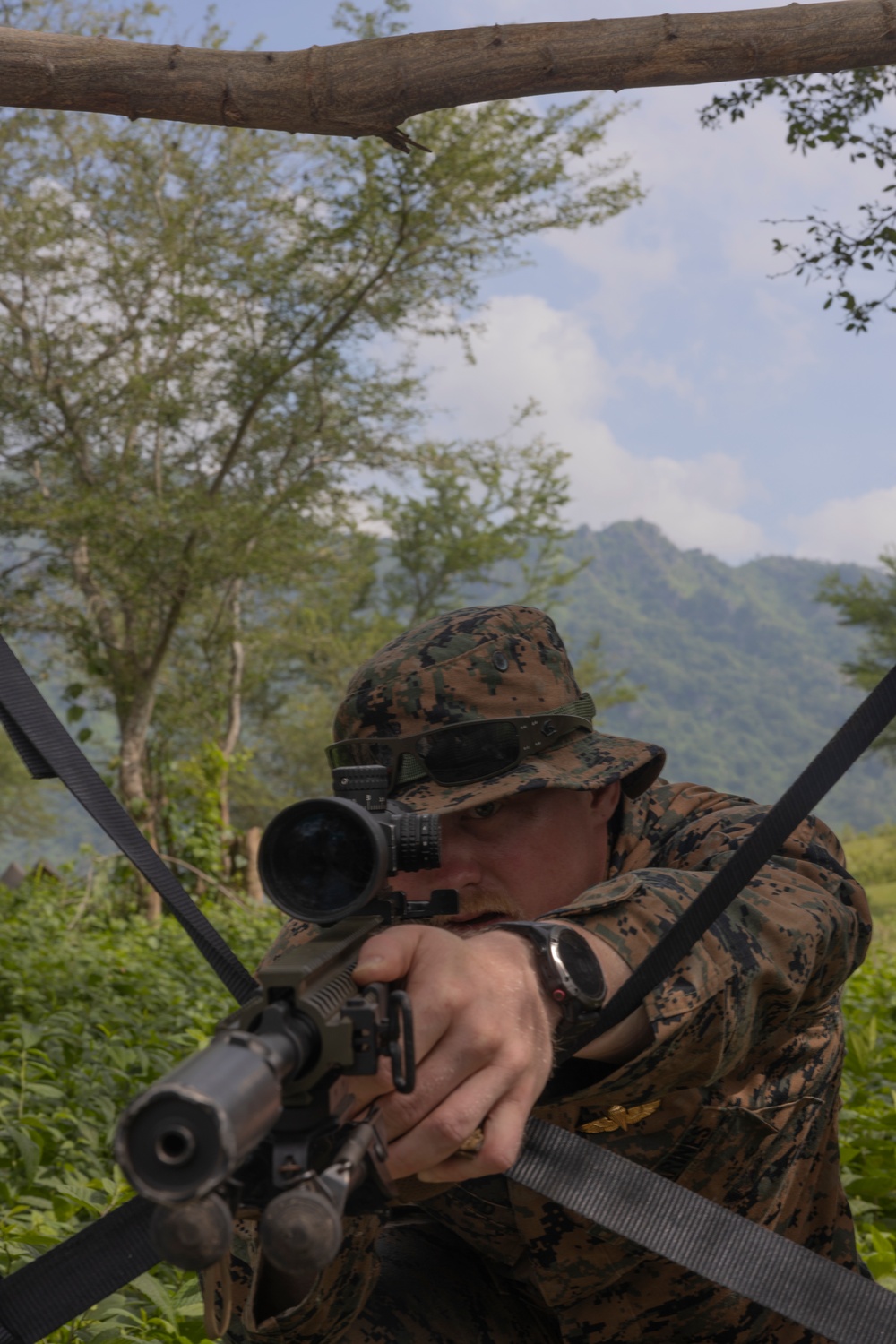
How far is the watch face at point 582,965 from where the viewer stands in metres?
1.45

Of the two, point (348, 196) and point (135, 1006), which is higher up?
point (348, 196)

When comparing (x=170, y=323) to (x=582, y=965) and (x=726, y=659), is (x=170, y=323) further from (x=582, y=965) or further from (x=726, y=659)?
(x=726, y=659)

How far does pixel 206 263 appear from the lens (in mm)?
14477

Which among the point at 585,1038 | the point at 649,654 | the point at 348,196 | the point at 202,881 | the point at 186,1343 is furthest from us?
the point at 649,654

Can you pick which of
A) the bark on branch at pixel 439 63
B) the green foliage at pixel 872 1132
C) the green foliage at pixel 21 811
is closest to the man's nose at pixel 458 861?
the green foliage at pixel 872 1132

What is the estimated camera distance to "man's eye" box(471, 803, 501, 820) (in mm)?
2410

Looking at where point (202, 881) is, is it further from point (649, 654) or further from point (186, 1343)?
point (649, 654)

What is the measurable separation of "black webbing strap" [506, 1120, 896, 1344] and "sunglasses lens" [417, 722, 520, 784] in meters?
0.93

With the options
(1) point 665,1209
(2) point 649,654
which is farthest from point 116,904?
(2) point 649,654

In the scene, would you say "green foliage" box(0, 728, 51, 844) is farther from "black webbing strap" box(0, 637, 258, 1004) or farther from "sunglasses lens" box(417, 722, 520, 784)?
"black webbing strap" box(0, 637, 258, 1004)

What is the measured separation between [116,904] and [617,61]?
36.6 feet

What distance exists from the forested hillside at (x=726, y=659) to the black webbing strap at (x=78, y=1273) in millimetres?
112463

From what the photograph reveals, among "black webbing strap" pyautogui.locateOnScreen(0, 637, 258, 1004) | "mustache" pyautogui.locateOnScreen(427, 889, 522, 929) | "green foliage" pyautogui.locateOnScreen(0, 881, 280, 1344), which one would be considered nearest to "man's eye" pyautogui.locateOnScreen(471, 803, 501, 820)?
"mustache" pyautogui.locateOnScreen(427, 889, 522, 929)

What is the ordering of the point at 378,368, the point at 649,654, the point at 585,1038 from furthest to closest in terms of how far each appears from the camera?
the point at 649,654
the point at 378,368
the point at 585,1038
